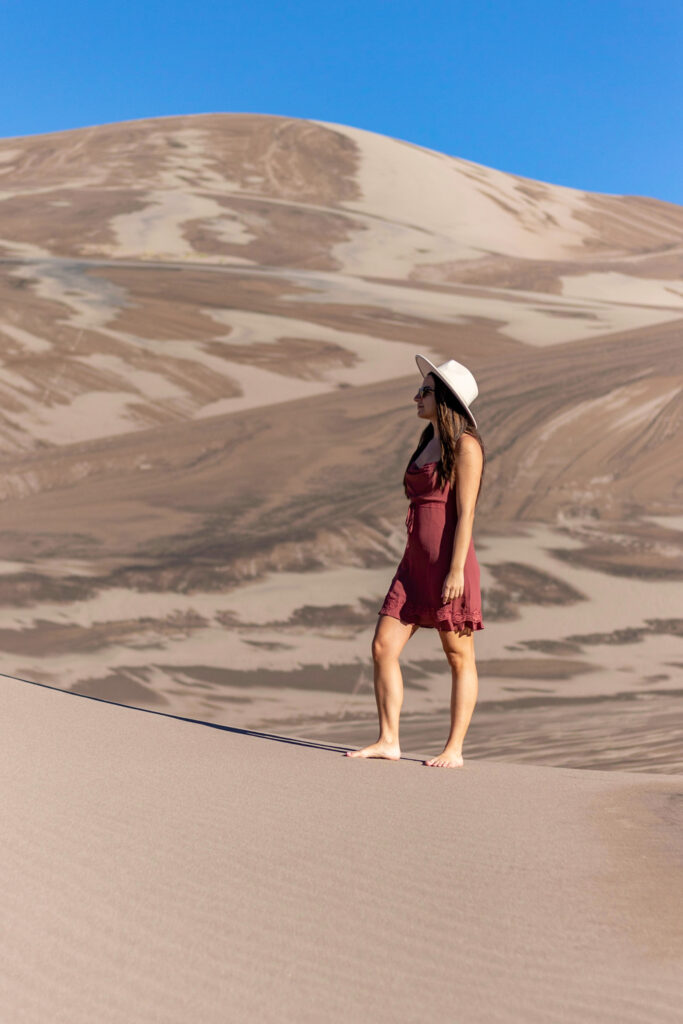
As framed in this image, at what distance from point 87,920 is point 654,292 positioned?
54.8 feet

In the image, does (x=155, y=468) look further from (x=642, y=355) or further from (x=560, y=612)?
(x=642, y=355)

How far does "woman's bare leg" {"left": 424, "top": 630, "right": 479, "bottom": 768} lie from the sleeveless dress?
0.05 meters

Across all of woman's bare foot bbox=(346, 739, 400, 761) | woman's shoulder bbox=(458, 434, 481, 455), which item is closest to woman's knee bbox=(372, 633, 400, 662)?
woman's bare foot bbox=(346, 739, 400, 761)

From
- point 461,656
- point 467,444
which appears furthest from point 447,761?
point 467,444

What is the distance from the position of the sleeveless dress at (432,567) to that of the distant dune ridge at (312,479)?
4.12 feet

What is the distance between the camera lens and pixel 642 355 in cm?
1066

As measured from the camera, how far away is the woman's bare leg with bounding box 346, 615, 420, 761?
130 inches

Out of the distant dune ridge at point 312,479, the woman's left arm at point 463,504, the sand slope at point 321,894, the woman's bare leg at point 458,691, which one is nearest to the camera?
the sand slope at point 321,894

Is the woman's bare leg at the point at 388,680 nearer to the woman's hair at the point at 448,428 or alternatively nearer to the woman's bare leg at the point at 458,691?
the woman's bare leg at the point at 458,691

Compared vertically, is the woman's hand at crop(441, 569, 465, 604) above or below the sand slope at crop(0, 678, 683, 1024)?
above

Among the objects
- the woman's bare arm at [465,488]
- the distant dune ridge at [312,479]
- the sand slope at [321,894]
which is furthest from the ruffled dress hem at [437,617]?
the distant dune ridge at [312,479]

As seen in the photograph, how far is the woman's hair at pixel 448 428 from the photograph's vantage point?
3.21 meters

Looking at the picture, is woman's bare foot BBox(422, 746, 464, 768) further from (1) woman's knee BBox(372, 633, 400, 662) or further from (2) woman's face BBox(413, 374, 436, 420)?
(2) woman's face BBox(413, 374, 436, 420)

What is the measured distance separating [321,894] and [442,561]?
148 centimetres
